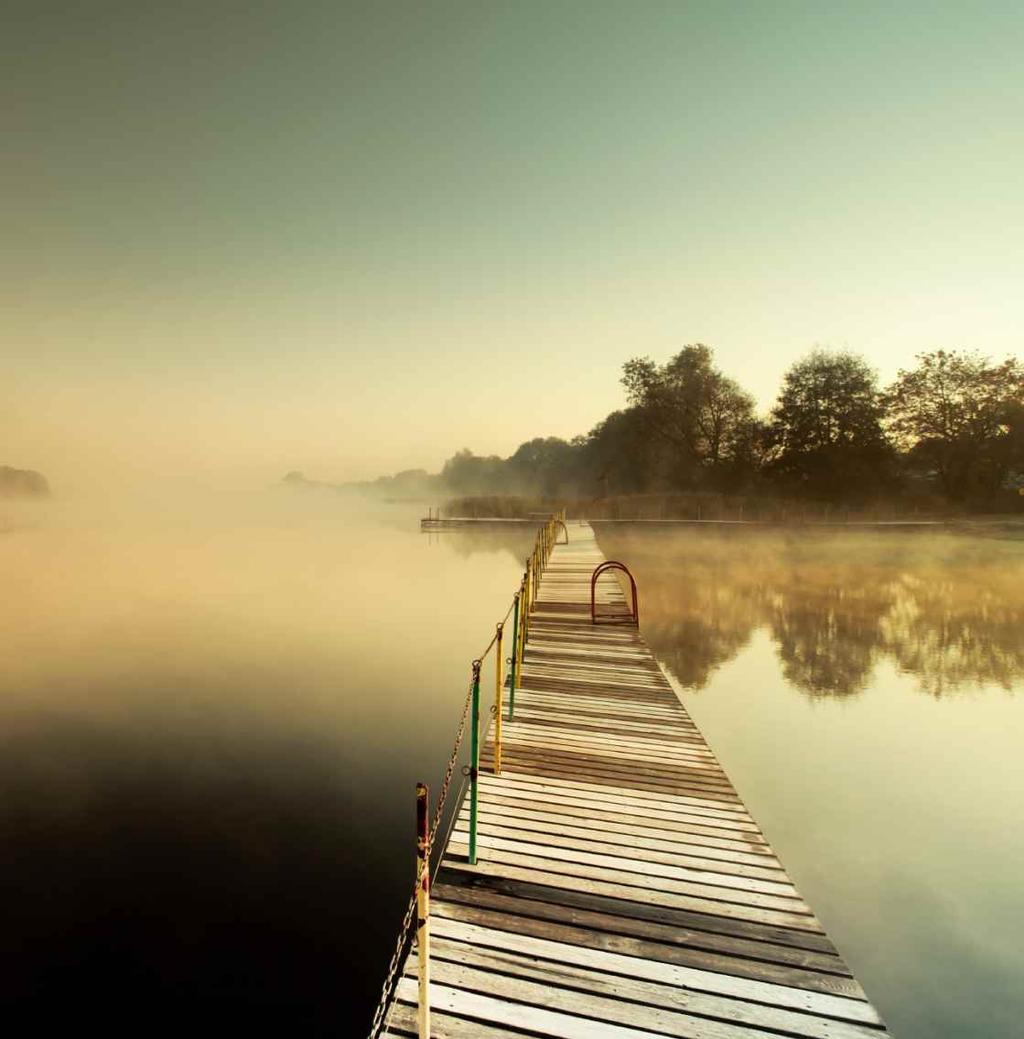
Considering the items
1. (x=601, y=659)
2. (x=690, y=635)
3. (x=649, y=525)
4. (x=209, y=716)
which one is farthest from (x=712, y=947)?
(x=649, y=525)

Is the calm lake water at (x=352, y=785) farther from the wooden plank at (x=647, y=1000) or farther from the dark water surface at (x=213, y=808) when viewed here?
the wooden plank at (x=647, y=1000)

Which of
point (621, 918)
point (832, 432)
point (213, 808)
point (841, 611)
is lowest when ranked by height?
point (213, 808)

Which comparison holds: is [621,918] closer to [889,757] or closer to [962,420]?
[889,757]

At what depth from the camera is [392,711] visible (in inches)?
462

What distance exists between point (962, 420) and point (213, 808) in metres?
66.1

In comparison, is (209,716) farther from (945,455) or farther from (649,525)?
(945,455)

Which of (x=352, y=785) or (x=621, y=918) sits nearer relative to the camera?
(x=621, y=918)

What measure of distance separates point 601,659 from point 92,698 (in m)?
10.1

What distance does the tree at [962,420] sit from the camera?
53438 millimetres

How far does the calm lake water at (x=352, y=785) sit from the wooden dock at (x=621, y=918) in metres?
1.54

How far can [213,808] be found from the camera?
26.9ft

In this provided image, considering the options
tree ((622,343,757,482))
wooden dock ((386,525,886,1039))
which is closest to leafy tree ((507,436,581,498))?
tree ((622,343,757,482))

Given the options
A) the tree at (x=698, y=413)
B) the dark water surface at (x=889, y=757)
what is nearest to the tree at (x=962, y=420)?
the tree at (x=698, y=413)

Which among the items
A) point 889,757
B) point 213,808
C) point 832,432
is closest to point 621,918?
point 213,808
